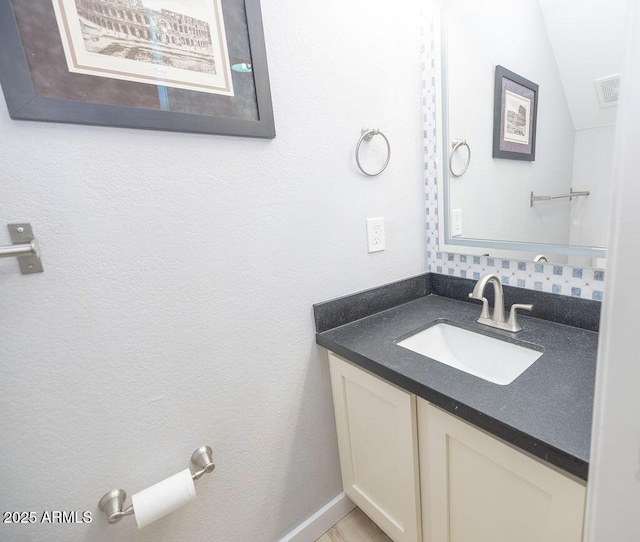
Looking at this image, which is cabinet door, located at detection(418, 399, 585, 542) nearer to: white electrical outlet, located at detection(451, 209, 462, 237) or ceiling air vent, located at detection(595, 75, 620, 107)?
white electrical outlet, located at detection(451, 209, 462, 237)

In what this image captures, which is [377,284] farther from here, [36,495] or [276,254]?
[36,495]

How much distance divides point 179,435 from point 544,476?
2.78 feet

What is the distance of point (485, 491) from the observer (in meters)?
0.69

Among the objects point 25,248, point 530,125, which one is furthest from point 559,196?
point 25,248

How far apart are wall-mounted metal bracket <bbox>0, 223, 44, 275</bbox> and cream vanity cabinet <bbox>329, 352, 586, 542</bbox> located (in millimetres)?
819

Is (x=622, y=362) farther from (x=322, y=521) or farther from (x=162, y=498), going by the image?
(x=322, y=521)

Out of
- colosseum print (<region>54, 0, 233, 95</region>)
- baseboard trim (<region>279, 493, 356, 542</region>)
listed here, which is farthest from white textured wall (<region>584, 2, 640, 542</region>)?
baseboard trim (<region>279, 493, 356, 542</region>)

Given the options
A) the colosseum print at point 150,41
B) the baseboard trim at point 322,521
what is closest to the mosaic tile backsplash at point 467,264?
the colosseum print at point 150,41

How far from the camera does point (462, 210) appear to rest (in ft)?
4.02

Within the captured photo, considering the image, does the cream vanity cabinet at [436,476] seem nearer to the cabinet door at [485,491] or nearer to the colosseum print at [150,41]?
the cabinet door at [485,491]

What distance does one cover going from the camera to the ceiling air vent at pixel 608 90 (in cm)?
81

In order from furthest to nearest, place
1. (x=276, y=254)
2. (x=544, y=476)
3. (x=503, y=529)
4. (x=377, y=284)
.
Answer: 1. (x=377, y=284)
2. (x=276, y=254)
3. (x=503, y=529)
4. (x=544, y=476)

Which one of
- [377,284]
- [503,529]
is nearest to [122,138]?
[377,284]

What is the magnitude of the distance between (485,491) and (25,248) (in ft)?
3.59
